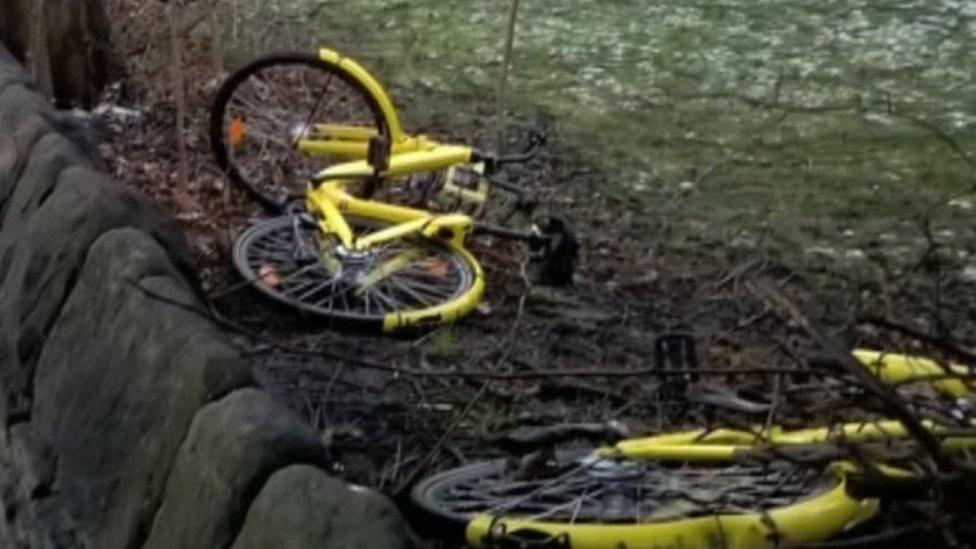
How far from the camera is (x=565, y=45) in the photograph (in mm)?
10055

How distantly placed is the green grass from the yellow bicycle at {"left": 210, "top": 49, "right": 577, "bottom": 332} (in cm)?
113

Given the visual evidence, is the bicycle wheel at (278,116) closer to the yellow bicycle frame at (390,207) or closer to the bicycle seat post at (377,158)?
the yellow bicycle frame at (390,207)

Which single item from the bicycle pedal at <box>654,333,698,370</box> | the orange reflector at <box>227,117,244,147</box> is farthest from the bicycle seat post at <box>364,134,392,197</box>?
the bicycle pedal at <box>654,333,698,370</box>

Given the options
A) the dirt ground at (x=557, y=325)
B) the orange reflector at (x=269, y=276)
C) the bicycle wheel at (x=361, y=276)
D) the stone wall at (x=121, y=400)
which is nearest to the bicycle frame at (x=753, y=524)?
the dirt ground at (x=557, y=325)

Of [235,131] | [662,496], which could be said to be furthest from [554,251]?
[662,496]

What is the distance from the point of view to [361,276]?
582cm

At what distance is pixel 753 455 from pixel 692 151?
5130mm

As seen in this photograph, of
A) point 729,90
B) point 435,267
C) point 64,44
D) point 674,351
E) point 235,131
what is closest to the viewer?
point 674,351

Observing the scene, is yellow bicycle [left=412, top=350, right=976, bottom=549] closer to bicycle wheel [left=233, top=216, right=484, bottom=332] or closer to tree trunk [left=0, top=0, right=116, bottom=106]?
bicycle wheel [left=233, top=216, right=484, bottom=332]

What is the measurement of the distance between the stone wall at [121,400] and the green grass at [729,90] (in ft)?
10.6

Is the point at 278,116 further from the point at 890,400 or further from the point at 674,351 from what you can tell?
the point at 890,400

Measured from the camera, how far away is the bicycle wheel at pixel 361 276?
5.71m

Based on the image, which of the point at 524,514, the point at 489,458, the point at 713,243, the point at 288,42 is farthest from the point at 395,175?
the point at 288,42

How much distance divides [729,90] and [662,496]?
17.5 ft
